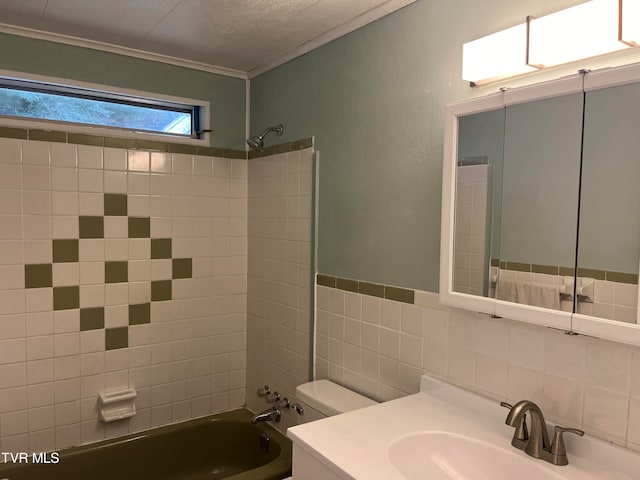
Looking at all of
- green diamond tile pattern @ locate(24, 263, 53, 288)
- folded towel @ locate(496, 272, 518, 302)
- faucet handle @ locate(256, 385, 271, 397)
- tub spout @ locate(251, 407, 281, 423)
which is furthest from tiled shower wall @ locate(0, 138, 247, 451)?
folded towel @ locate(496, 272, 518, 302)

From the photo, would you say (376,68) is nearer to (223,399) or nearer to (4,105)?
(4,105)

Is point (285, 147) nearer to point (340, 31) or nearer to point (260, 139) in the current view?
point (260, 139)

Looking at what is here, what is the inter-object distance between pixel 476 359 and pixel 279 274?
49.5 inches

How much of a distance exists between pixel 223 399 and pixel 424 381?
154 cm

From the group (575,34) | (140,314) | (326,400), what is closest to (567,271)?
(575,34)

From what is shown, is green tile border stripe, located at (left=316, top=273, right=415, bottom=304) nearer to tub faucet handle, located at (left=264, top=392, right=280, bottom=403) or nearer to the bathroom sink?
the bathroom sink

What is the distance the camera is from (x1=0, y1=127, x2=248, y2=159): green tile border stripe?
2.24 m

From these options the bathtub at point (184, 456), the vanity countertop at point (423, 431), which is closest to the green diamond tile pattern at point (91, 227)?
the bathtub at point (184, 456)

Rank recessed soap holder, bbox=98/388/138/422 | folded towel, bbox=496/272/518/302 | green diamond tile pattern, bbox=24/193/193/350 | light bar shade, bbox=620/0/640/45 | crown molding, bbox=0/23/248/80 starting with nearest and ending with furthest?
1. light bar shade, bbox=620/0/640/45
2. folded towel, bbox=496/272/518/302
3. crown molding, bbox=0/23/248/80
4. green diamond tile pattern, bbox=24/193/193/350
5. recessed soap holder, bbox=98/388/138/422

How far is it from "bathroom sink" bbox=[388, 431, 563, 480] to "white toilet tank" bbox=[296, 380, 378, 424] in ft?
1.63

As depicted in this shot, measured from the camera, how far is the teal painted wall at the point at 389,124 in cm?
165

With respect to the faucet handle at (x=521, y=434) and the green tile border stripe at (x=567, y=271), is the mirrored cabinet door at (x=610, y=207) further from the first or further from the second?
the faucet handle at (x=521, y=434)

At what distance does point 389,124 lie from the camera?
1.90 meters

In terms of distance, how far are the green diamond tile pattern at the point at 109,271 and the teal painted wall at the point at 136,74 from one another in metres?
0.60
